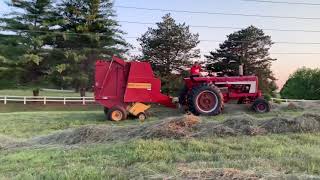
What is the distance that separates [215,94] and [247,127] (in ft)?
24.8

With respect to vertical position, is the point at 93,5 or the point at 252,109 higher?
the point at 93,5

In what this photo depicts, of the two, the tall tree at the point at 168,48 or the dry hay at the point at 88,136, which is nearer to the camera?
the dry hay at the point at 88,136

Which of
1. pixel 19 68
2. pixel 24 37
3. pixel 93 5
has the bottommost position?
pixel 19 68

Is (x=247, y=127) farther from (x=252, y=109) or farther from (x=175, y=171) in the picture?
(x=252, y=109)

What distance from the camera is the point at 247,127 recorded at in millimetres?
8969

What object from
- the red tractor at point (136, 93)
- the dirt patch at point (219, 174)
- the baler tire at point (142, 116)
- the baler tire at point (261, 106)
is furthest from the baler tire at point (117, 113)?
the dirt patch at point (219, 174)

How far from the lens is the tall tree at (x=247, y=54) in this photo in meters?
45.8

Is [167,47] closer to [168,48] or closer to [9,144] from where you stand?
[168,48]

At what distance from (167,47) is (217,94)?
25.2 metres

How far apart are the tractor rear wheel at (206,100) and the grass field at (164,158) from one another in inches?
308

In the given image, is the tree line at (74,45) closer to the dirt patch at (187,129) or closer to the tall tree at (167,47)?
the tall tree at (167,47)

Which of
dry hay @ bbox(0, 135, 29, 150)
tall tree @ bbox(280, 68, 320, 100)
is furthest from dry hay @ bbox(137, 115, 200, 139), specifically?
tall tree @ bbox(280, 68, 320, 100)

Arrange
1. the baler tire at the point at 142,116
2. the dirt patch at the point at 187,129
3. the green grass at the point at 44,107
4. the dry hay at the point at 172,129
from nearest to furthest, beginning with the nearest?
the dry hay at the point at 172,129 → the dirt patch at the point at 187,129 → the baler tire at the point at 142,116 → the green grass at the point at 44,107

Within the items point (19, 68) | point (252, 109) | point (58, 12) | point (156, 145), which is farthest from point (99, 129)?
point (58, 12)
